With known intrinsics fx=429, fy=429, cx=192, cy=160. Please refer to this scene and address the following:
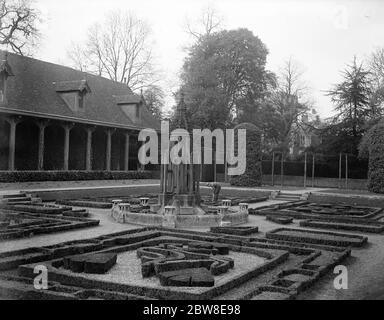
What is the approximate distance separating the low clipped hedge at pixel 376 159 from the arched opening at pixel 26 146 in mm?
22097

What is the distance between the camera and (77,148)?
3191 cm

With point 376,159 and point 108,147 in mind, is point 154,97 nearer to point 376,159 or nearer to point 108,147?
point 108,147

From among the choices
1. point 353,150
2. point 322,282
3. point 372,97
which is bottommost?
point 322,282

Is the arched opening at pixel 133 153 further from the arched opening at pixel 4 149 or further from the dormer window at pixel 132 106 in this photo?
→ the arched opening at pixel 4 149

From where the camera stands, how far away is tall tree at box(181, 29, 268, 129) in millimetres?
41625

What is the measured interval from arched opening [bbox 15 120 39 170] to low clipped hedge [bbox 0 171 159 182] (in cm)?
261

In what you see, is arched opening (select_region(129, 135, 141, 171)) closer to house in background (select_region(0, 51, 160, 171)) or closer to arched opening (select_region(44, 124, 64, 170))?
house in background (select_region(0, 51, 160, 171))

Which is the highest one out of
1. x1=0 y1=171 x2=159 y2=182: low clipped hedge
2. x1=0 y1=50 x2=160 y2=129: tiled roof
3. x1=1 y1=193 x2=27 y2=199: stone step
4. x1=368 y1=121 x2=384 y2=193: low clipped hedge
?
x1=0 y1=50 x2=160 y2=129: tiled roof

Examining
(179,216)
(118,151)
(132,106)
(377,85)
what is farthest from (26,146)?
(377,85)

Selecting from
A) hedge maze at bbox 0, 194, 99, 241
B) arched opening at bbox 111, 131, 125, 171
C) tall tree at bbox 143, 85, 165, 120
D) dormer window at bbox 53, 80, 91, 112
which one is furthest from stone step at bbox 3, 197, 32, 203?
tall tree at bbox 143, 85, 165, 120
